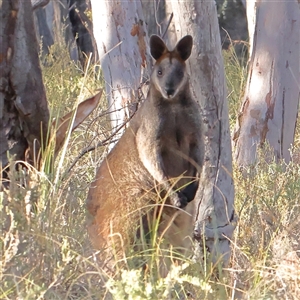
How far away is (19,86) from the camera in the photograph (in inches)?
149

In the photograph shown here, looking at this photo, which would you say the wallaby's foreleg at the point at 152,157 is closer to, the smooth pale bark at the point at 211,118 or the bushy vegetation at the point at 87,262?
the smooth pale bark at the point at 211,118

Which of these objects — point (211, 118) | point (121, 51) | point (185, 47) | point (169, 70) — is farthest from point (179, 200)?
point (121, 51)

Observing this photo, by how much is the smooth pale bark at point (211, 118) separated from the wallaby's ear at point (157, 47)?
143 millimetres

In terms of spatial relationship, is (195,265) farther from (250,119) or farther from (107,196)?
(250,119)

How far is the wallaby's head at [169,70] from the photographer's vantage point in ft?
14.2

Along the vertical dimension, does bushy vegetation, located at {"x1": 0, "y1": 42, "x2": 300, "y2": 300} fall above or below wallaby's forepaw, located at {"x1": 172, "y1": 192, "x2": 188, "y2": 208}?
above

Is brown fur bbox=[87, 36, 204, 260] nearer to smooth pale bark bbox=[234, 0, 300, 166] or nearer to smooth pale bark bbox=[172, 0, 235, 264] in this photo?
smooth pale bark bbox=[172, 0, 235, 264]

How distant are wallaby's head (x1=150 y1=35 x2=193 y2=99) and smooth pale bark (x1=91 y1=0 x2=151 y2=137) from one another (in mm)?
1163

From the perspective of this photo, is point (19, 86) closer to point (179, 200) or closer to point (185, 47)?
point (185, 47)

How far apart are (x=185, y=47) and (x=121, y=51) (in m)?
1.67

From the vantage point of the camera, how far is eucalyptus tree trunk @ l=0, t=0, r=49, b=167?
3680 mm

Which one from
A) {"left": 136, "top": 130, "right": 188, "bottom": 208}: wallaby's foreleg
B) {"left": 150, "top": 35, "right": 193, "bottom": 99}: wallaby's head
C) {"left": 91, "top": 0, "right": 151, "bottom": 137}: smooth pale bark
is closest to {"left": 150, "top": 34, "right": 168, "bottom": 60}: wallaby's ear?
{"left": 150, "top": 35, "right": 193, "bottom": 99}: wallaby's head

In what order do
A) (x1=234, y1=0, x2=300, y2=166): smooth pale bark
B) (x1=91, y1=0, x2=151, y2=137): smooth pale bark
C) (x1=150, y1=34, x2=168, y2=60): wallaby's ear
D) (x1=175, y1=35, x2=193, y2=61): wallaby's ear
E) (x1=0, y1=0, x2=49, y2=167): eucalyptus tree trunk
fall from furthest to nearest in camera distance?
(x1=234, y1=0, x2=300, y2=166): smooth pale bark
(x1=91, y1=0, x2=151, y2=137): smooth pale bark
(x1=150, y1=34, x2=168, y2=60): wallaby's ear
(x1=175, y1=35, x2=193, y2=61): wallaby's ear
(x1=0, y1=0, x2=49, y2=167): eucalyptus tree trunk

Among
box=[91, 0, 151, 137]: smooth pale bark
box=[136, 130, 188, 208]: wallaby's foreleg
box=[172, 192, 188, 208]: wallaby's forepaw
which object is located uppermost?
box=[91, 0, 151, 137]: smooth pale bark
